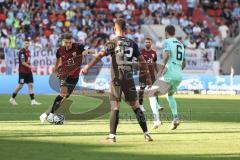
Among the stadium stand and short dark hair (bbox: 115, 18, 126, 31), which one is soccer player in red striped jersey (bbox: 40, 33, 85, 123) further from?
the stadium stand

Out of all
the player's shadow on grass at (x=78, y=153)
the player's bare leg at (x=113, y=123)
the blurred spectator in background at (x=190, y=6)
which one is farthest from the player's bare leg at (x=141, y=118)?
the blurred spectator in background at (x=190, y=6)

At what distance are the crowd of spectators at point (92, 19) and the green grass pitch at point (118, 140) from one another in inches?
813

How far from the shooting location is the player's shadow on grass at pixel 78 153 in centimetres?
1181

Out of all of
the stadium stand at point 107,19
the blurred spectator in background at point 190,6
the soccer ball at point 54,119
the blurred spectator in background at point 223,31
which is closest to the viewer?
the soccer ball at point 54,119

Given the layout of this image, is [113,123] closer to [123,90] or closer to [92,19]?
[123,90]

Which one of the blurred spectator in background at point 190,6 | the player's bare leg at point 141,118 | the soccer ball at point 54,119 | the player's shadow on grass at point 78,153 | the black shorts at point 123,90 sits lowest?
the soccer ball at point 54,119

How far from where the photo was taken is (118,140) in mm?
14617

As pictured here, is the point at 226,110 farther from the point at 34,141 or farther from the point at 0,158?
the point at 0,158

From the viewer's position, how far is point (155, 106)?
61.5 feet

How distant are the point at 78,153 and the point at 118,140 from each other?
229 centimetres

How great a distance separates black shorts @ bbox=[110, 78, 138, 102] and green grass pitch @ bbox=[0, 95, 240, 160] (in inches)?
33.2

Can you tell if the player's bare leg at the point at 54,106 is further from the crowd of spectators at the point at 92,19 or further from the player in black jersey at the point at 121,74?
the crowd of spectators at the point at 92,19

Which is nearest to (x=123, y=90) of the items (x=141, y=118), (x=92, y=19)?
(x=141, y=118)

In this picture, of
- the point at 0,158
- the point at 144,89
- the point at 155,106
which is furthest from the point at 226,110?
the point at 0,158
